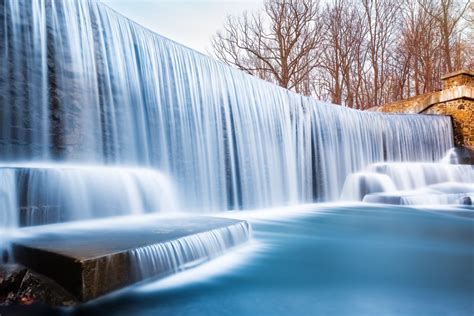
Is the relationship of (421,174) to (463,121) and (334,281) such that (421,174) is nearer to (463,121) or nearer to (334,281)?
(463,121)

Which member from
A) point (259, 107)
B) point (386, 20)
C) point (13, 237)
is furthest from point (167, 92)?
point (386, 20)

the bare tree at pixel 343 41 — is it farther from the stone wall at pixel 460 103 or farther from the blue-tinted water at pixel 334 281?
the blue-tinted water at pixel 334 281

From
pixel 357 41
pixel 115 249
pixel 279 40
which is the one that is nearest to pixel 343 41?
pixel 357 41

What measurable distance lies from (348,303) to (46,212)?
239cm

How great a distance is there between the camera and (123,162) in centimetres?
446

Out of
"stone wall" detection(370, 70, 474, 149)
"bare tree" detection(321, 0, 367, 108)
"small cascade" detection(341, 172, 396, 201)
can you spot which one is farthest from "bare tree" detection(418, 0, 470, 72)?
"small cascade" detection(341, 172, 396, 201)

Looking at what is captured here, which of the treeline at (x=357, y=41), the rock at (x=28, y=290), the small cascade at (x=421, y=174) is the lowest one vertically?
the rock at (x=28, y=290)

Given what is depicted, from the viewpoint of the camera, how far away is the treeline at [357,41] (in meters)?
16.5

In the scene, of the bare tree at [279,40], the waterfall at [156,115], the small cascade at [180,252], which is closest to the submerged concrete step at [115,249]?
the small cascade at [180,252]

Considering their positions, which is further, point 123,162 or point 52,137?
point 123,162

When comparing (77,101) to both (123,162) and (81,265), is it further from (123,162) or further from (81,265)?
(81,265)

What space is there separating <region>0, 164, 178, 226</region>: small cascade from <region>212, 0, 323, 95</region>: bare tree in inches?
504

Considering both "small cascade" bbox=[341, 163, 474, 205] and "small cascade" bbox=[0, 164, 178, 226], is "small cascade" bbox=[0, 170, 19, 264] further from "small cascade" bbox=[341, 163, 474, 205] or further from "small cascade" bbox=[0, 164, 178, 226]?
"small cascade" bbox=[341, 163, 474, 205]

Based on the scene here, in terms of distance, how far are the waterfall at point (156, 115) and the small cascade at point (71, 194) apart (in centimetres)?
15
